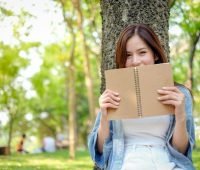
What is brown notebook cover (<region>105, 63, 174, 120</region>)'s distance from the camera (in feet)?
8.80

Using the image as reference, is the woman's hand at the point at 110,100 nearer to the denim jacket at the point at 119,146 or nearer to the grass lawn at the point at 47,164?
the denim jacket at the point at 119,146

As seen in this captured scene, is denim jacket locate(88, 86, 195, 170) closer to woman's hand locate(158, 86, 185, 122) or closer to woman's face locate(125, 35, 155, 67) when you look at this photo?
woman's hand locate(158, 86, 185, 122)

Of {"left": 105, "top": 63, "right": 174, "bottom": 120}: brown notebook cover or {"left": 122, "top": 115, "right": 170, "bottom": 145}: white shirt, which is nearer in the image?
{"left": 105, "top": 63, "right": 174, "bottom": 120}: brown notebook cover

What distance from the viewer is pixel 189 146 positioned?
112 inches

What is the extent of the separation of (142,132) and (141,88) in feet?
1.04

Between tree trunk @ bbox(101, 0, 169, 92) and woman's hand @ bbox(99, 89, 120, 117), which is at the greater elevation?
tree trunk @ bbox(101, 0, 169, 92)

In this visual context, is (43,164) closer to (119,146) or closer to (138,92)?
(119,146)

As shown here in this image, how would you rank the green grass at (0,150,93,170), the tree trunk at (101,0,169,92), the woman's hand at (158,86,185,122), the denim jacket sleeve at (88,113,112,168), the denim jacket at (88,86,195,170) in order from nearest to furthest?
1. the woman's hand at (158,86,185,122)
2. the denim jacket at (88,86,195,170)
3. the denim jacket sleeve at (88,113,112,168)
4. the tree trunk at (101,0,169,92)
5. the green grass at (0,150,93,170)

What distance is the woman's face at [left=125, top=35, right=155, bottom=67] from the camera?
2863 mm

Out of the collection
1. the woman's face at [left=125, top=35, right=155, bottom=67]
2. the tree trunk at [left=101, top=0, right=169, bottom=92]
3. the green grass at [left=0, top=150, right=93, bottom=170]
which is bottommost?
the green grass at [left=0, top=150, right=93, bottom=170]

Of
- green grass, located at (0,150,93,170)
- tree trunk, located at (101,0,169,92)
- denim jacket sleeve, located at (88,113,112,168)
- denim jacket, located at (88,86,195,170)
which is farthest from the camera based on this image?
green grass, located at (0,150,93,170)

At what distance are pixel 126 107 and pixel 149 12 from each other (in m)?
1.48

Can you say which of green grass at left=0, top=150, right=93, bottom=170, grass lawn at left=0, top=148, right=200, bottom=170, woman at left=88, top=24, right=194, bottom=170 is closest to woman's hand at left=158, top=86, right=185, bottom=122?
woman at left=88, top=24, right=194, bottom=170

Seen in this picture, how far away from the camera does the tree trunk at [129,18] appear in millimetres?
3934
